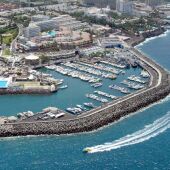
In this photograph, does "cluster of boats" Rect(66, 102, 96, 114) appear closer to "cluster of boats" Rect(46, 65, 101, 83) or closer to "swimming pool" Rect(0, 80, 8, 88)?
"cluster of boats" Rect(46, 65, 101, 83)

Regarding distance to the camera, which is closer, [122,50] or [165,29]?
[122,50]

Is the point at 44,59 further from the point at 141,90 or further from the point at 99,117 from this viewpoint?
the point at 99,117

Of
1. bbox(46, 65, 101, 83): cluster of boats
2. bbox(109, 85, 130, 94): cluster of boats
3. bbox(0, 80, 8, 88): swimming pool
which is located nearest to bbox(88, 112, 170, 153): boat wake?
bbox(109, 85, 130, 94): cluster of boats

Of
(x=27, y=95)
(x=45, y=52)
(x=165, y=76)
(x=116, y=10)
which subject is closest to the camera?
(x=27, y=95)

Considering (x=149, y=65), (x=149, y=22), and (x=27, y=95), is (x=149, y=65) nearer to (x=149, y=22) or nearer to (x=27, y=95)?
(x=27, y=95)

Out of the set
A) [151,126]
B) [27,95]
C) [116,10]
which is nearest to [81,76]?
[27,95]

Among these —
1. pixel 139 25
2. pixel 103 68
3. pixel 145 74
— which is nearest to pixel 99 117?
pixel 145 74

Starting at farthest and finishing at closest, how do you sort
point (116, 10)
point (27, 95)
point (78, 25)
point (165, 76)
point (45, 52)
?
1. point (116, 10)
2. point (78, 25)
3. point (45, 52)
4. point (165, 76)
5. point (27, 95)
